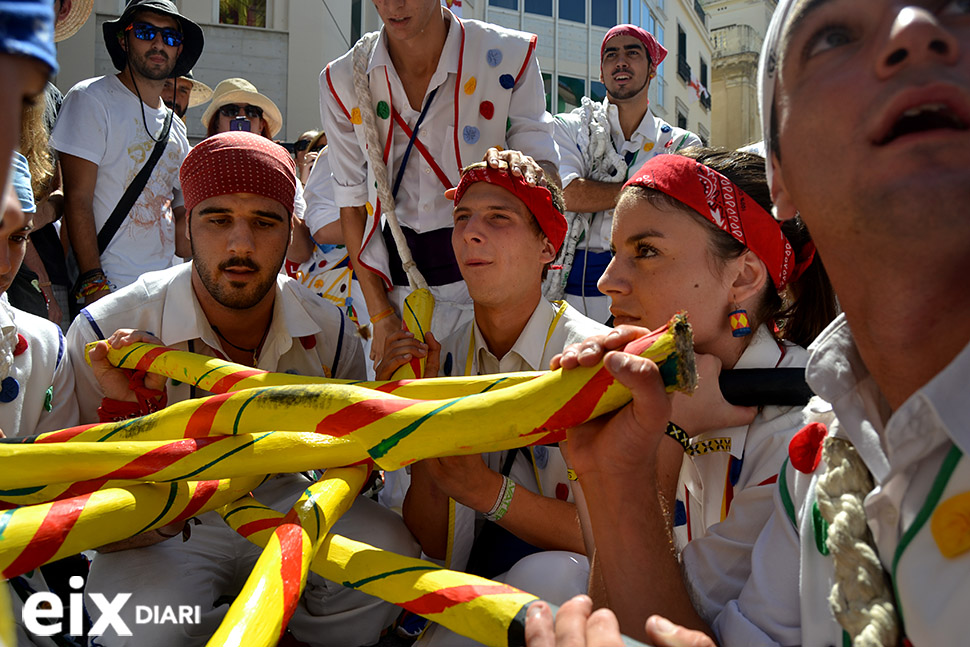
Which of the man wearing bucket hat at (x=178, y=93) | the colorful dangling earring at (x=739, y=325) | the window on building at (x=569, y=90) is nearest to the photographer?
the colorful dangling earring at (x=739, y=325)

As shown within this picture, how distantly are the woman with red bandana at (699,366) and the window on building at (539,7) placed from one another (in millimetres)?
21980

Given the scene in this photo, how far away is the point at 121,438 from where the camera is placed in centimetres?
197

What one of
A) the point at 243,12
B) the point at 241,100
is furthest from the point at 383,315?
the point at 243,12

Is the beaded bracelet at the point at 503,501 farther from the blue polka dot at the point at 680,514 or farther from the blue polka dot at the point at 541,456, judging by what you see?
the blue polka dot at the point at 680,514

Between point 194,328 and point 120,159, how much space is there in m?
1.83

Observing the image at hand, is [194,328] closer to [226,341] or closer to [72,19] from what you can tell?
[226,341]

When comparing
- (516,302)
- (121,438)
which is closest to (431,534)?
(516,302)

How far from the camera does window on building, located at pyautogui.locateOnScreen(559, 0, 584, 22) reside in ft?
76.2

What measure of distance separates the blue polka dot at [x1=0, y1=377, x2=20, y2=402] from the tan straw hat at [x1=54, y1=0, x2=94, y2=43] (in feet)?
8.33

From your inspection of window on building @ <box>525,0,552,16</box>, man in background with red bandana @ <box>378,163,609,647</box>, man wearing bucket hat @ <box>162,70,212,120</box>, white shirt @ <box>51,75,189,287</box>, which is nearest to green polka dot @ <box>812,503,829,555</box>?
man in background with red bandana @ <box>378,163,609,647</box>

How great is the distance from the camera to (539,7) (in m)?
22.7

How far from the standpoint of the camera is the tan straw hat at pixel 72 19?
4223 mm

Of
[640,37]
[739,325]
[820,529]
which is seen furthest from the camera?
[640,37]

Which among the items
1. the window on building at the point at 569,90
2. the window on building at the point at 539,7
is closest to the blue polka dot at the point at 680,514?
the window on building at the point at 569,90
